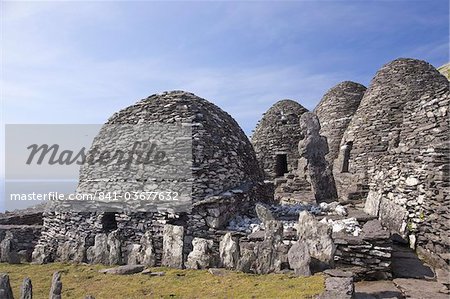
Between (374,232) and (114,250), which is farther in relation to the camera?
(374,232)

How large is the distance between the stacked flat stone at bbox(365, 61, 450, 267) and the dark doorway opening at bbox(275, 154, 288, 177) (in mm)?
12837

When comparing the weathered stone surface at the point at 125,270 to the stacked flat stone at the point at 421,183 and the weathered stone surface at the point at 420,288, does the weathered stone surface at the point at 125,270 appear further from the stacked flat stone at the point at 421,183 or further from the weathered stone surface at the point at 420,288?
the stacked flat stone at the point at 421,183

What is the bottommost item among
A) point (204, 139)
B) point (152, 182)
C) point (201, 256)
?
point (201, 256)

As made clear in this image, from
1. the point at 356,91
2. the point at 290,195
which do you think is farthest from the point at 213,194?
the point at 356,91

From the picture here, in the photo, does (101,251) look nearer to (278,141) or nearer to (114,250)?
(114,250)

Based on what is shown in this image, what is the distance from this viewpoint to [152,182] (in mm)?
9727

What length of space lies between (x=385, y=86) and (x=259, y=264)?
1570cm

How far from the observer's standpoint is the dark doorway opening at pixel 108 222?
9336 mm

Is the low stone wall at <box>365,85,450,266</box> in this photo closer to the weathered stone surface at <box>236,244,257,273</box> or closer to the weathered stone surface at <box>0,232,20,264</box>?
the weathered stone surface at <box>236,244,257,273</box>

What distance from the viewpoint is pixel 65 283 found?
5547 millimetres

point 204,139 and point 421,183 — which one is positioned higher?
point 204,139

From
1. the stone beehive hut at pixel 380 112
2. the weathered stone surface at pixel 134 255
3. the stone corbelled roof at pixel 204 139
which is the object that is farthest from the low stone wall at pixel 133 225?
the stone beehive hut at pixel 380 112

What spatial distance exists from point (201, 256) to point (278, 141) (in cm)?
1813

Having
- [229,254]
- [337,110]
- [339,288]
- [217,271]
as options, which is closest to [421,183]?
[339,288]
